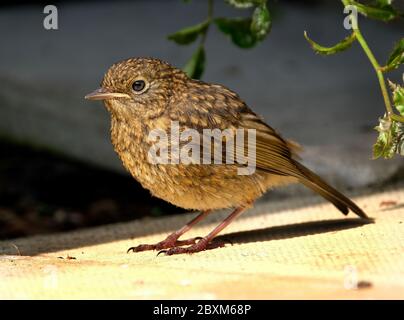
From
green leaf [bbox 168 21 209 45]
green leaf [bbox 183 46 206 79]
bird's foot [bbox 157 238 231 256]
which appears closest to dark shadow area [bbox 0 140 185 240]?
green leaf [bbox 183 46 206 79]

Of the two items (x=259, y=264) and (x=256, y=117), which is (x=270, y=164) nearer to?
(x=256, y=117)

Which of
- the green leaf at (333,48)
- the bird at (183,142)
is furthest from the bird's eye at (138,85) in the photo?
the green leaf at (333,48)

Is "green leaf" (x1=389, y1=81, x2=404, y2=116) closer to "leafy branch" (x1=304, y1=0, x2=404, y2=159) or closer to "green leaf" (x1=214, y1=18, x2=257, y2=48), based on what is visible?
"leafy branch" (x1=304, y1=0, x2=404, y2=159)

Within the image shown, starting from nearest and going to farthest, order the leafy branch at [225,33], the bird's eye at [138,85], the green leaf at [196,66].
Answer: the bird's eye at [138,85], the leafy branch at [225,33], the green leaf at [196,66]

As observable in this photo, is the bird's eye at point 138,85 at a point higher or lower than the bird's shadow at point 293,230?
higher

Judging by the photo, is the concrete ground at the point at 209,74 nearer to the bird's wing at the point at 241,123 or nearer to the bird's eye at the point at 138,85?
the bird's wing at the point at 241,123

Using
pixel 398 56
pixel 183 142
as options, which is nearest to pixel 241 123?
pixel 183 142

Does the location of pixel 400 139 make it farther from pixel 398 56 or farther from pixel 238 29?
pixel 238 29
